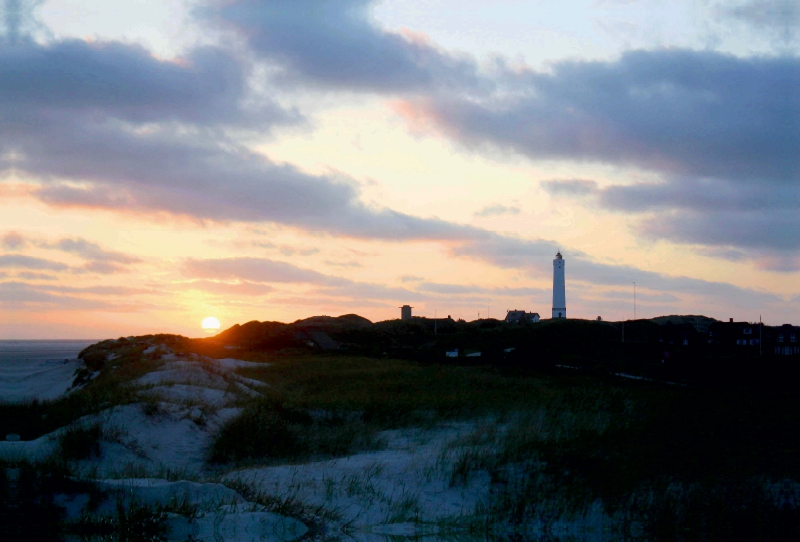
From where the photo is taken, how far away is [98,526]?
9.24 m

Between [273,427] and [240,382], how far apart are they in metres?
12.5

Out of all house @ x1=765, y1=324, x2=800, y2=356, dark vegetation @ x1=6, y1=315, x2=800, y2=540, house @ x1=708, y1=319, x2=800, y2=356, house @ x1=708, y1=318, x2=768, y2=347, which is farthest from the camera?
house @ x1=708, y1=318, x2=768, y2=347

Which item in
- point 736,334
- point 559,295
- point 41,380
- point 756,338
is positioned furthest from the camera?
point 559,295

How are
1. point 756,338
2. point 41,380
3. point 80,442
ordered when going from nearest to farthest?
point 80,442 < point 41,380 < point 756,338

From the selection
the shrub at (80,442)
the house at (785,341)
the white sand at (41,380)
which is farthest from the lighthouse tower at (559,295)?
the shrub at (80,442)

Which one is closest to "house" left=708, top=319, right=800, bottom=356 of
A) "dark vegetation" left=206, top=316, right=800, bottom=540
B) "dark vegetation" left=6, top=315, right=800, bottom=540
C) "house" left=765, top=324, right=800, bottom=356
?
"house" left=765, top=324, right=800, bottom=356

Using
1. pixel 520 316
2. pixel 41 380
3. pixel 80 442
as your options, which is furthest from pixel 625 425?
pixel 520 316

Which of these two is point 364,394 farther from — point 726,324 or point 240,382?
point 726,324

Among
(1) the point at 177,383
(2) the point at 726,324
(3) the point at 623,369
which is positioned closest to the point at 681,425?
(1) the point at 177,383

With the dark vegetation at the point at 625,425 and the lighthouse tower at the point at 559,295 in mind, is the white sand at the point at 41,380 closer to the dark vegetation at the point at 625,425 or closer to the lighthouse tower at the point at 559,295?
the dark vegetation at the point at 625,425

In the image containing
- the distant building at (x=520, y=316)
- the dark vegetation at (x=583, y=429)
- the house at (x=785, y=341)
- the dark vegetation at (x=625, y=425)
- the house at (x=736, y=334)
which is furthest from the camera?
the distant building at (x=520, y=316)

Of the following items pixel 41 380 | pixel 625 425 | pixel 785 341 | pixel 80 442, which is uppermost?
pixel 785 341

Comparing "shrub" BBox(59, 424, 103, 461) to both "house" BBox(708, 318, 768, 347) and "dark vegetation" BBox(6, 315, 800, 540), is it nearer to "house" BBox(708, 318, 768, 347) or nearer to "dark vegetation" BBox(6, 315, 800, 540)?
"dark vegetation" BBox(6, 315, 800, 540)

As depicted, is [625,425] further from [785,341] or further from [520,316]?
[520,316]
